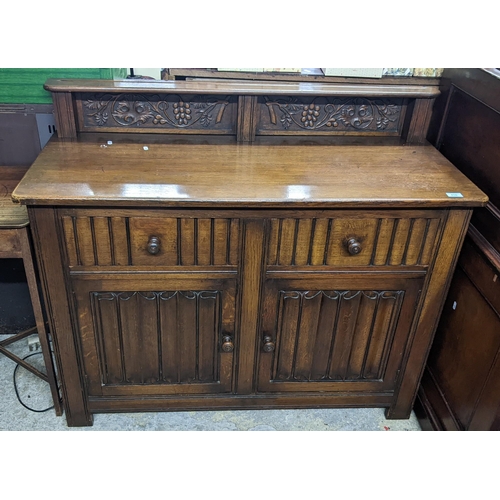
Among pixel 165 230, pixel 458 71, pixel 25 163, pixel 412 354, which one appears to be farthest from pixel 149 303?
pixel 458 71

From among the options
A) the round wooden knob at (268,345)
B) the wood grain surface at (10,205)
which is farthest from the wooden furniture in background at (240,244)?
the wood grain surface at (10,205)

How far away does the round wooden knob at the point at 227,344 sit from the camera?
151 centimetres

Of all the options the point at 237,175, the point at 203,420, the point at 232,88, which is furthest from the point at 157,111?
the point at 203,420

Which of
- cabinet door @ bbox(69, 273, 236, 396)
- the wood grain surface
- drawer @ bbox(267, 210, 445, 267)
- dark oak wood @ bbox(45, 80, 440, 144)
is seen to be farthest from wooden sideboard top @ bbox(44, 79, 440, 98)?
cabinet door @ bbox(69, 273, 236, 396)

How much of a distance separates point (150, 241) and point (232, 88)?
55 centimetres

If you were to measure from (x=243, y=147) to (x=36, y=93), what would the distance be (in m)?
0.70

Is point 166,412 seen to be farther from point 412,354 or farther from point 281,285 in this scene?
point 412,354

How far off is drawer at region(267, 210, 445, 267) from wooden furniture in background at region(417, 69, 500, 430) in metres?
0.16

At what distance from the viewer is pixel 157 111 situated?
1553 millimetres

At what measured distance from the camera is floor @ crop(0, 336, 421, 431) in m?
1.66

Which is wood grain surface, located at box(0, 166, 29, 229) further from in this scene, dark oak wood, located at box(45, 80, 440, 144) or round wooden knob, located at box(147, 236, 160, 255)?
round wooden knob, located at box(147, 236, 160, 255)

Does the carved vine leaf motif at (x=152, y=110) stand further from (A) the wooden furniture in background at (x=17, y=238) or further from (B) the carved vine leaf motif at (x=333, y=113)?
(A) the wooden furniture in background at (x=17, y=238)

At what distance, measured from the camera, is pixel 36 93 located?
5.31ft

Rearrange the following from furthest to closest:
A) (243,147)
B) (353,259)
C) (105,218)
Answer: (243,147) < (353,259) < (105,218)
